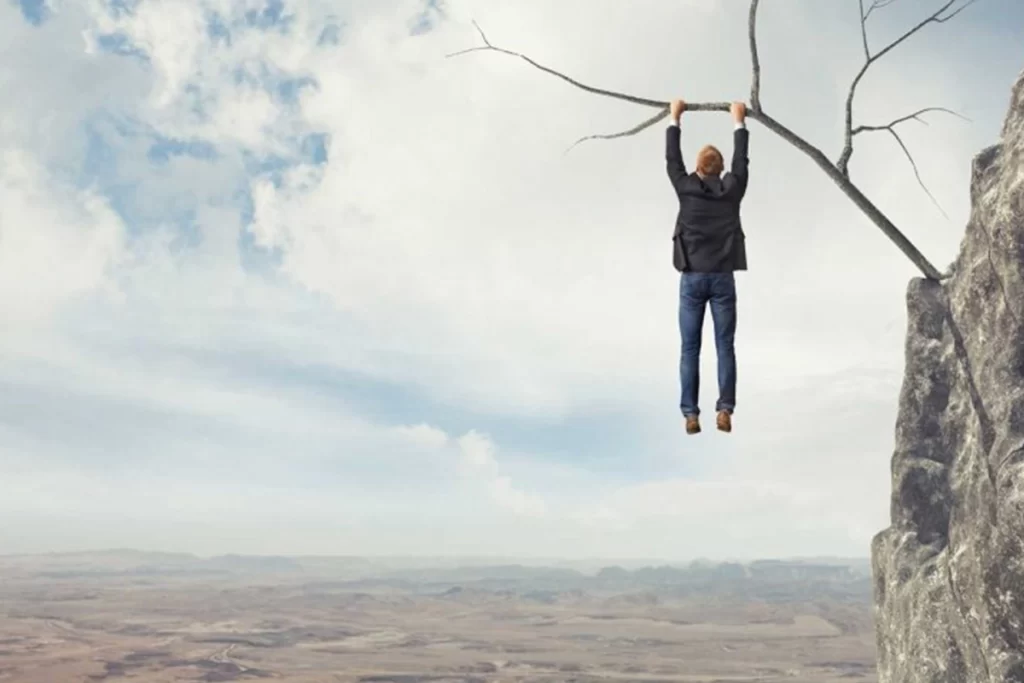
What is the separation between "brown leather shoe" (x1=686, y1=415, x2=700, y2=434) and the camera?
432 inches

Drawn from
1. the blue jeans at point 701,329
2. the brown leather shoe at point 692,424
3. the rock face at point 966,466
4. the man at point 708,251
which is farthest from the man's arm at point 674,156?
the rock face at point 966,466

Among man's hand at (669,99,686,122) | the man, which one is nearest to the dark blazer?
the man

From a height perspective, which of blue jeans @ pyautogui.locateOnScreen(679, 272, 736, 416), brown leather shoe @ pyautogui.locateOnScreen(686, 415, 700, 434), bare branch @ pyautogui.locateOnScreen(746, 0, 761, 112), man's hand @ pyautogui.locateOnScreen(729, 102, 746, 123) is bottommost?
Result: brown leather shoe @ pyautogui.locateOnScreen(686, 415, 700, 434)

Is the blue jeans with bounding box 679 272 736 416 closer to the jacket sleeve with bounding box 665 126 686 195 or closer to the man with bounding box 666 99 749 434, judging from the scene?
the man with bounding box 666 99 749 434

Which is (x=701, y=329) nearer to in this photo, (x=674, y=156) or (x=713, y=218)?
(x=713, y=218)

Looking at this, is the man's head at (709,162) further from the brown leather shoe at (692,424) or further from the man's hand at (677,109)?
the brown leather shoe at (692,424)

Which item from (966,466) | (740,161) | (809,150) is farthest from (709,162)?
(966,466)

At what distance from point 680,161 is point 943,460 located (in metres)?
25.4

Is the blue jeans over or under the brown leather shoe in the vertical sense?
over

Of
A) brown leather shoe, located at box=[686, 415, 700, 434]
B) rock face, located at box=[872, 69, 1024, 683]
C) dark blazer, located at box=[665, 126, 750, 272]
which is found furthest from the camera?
rock face, located at box=[872, 69, 1024, 683]

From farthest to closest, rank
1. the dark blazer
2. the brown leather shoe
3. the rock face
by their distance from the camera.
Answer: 1. the rock face
2. the brown leather shoe
3. the dark blazer

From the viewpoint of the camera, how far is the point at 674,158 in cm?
1112

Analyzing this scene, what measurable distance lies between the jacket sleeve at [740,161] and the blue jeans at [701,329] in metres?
1.01

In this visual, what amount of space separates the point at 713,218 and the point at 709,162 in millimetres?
653
